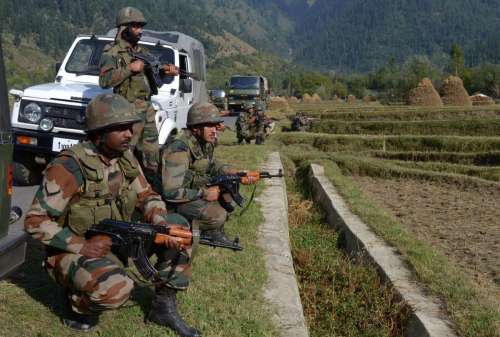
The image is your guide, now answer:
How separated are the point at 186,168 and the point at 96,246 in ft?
4.62

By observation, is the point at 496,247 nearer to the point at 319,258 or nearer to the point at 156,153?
the point at 319,258

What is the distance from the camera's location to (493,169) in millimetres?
12703

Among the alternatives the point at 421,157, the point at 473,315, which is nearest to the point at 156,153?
the point at 473,315

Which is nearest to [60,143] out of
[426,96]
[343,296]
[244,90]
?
[343,296]

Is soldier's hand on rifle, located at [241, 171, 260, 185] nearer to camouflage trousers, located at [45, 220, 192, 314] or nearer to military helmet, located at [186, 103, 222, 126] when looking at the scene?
military helmet, located at [186, 103, 222, 126]

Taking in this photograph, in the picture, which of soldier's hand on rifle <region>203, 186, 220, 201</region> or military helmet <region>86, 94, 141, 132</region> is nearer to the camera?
military helmet <region>86, 94, 141, 132</region>

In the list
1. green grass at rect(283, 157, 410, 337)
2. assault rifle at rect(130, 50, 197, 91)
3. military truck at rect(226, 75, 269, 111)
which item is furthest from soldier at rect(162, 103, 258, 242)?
military truck at rect(226, 75, 269, 111)

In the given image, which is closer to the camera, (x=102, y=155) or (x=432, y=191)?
(x=102, y=155)

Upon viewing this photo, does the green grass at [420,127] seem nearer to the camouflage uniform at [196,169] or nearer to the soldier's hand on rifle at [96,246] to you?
the camouflage uniform at [196,169]

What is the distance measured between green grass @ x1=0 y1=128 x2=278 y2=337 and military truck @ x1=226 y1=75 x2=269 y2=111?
88.0ft

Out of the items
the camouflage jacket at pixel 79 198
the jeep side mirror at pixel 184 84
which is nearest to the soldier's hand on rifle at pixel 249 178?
the camouflage jacket at pixel 79 198

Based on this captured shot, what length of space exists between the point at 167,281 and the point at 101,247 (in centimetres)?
50

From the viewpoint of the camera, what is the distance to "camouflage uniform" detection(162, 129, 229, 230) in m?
4.46

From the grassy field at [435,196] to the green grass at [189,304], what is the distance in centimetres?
145
